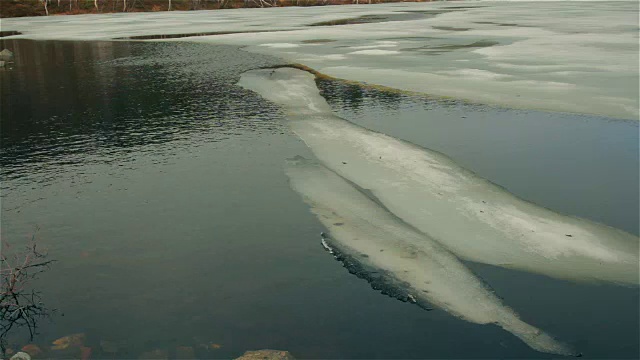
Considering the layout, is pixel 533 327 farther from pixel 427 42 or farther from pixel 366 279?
pixel 427 42

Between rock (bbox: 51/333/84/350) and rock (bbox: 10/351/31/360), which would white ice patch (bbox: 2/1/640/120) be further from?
rock (bbox: 10/351/31/360)

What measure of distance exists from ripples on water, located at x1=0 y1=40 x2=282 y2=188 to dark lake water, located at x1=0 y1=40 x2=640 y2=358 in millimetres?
100

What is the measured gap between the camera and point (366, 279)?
8062mm

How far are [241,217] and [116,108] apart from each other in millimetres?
10084

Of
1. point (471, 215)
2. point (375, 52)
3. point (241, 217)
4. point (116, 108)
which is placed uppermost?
point (375, 52)

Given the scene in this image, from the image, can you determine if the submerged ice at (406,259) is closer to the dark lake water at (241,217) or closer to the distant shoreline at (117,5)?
the dark lake water at (241,217)

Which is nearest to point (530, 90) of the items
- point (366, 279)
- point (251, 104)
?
point (251, 104)

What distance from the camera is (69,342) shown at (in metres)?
6.91

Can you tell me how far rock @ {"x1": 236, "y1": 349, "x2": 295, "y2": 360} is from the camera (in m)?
6.34

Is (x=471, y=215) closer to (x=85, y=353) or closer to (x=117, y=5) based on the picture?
(x=85, y=353)

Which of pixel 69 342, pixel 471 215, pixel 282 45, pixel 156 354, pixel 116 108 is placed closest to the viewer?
pixel 156 354

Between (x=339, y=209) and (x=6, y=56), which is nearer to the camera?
(x=339, y=209)

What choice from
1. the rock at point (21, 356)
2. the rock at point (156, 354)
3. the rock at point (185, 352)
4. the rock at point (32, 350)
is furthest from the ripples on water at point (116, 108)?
→ the rock at point (185, 352)

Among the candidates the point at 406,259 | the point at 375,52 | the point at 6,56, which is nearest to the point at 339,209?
the point at 406,259
